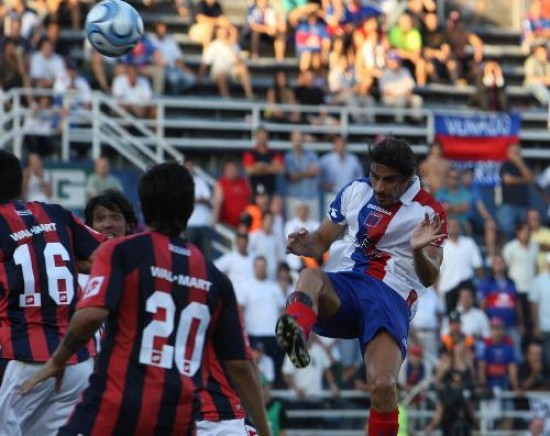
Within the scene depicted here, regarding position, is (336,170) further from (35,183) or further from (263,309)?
(35,183)

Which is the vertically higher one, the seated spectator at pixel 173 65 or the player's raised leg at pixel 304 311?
the seated spectator at pixel 173 65

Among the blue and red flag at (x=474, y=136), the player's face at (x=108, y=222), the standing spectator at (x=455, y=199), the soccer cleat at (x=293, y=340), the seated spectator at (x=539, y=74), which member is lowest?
the soccer cleat at (x=293, y=340)

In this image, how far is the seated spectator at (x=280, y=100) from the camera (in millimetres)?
22750

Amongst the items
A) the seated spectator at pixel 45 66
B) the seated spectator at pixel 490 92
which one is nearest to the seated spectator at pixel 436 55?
the seated spectator at pixel 490 92

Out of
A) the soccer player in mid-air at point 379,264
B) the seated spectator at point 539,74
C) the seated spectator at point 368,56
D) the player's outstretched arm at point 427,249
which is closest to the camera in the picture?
the player's outstretched arm at point 427,249

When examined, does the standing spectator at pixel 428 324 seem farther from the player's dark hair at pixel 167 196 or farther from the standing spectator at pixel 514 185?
the player's dark hair at pixel 167 196

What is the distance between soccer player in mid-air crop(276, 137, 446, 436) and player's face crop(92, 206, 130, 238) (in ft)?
3.62

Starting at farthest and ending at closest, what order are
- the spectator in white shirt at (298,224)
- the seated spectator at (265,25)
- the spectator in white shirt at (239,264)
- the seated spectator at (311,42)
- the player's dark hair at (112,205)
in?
the seated spectator at (265,25)
the seated spectator at (311,42)
the spectator in white shirt at (298,224)
the spectator in white shirt at (239,264)
the player's dark hair at (112,205)

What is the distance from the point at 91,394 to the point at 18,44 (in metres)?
14.0

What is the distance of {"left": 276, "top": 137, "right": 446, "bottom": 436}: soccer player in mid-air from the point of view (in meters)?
9.72

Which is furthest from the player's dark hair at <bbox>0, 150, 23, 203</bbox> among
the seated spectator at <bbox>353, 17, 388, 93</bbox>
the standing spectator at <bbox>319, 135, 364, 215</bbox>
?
the seated spectator at <bbox>353, 17, 388, 93</bbox>

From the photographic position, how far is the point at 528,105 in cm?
2611

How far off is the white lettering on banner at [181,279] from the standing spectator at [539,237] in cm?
1408

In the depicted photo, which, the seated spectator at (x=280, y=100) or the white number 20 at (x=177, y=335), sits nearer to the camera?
the white number 20 at (x=177, y=335)
